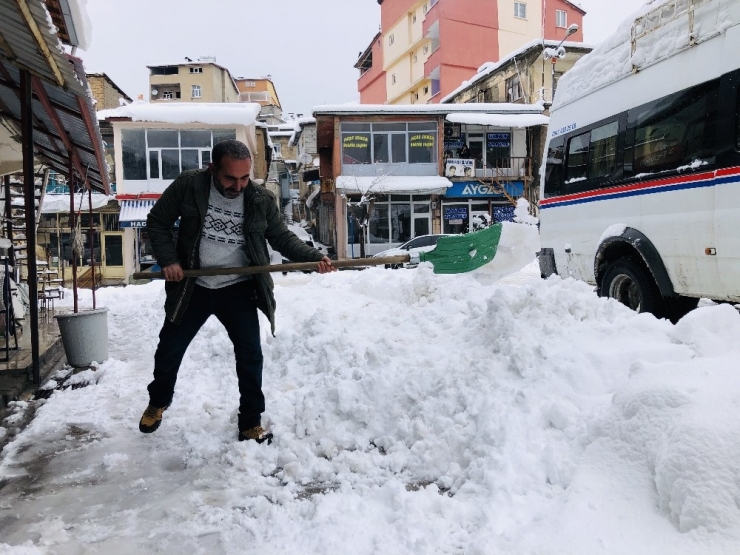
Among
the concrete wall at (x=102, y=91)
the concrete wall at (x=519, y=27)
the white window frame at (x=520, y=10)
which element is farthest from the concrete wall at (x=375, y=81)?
the concrete wall at (x=102, y=91)

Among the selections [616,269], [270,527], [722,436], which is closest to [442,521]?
[270,527]

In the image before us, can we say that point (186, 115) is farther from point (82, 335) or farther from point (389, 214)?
point (82, 335)

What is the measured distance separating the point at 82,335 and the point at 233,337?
2820mm

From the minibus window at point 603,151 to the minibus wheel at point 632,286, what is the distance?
1.11m

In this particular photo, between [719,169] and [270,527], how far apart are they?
4589 mm

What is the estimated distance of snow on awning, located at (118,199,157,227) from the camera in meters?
21.8

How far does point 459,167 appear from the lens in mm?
24391

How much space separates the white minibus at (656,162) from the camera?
185 inches

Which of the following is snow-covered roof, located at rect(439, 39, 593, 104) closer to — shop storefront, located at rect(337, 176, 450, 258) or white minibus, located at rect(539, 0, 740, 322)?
shop storefront, located at rect(337, 176, 450, 258)

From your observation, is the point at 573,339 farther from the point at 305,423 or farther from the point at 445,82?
the point at 445,82

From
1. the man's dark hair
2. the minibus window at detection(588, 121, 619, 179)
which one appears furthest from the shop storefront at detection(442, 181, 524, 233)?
the man's dark hair

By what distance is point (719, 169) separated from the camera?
15.5 ft

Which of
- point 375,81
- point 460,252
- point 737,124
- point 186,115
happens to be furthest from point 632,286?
point 375,81

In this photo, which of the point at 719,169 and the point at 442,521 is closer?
the point at 442,521
